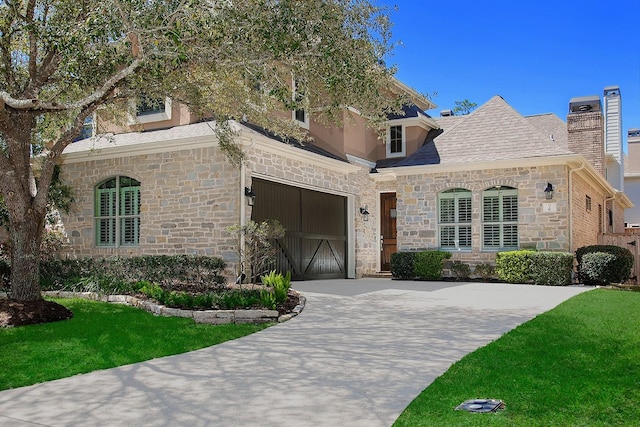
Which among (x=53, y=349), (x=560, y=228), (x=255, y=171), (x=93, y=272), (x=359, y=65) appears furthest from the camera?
(x=560, y=228)

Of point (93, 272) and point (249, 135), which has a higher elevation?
point (249, 135)

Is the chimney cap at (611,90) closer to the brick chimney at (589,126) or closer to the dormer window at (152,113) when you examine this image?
the brick chimney at (589,126)

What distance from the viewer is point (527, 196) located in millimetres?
15227

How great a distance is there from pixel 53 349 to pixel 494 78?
52.1 feet

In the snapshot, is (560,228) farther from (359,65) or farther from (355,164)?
(359,65)

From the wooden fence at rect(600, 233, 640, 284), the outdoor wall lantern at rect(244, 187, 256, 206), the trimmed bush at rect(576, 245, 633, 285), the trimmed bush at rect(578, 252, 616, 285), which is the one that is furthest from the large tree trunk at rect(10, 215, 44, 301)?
the wooden fence at rect(600, 233, 640, 284)

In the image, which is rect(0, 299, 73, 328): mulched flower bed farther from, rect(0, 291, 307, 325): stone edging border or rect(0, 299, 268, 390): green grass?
rect(0, 291, 307, 325): stone edging border

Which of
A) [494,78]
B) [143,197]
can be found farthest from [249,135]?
[494,78]

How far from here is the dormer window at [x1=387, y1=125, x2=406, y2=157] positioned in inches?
758

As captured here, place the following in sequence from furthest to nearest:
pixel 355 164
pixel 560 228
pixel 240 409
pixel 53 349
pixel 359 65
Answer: pixel 355 164, pixel 560 228, pixel 359 65, pixel 53 349, pixel 240 409

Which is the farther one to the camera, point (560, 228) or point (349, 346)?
point (560, 228)

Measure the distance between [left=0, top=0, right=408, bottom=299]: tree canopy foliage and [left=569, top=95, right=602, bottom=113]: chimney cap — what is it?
11.1m

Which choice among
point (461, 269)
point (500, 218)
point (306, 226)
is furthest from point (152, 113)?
point (500, 218)

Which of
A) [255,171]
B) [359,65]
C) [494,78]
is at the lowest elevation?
[255,171]
